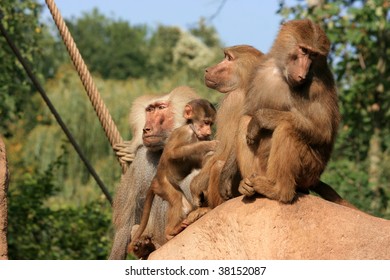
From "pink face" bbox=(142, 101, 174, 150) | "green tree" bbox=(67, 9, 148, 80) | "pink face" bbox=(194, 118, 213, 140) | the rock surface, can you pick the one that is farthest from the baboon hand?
"green tree" bbox=(67, 9, 148, 80)

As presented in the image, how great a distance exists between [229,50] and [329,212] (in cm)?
145

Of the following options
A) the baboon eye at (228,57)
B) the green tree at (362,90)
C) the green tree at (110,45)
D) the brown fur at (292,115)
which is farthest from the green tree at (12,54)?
the green tree at (110,45)

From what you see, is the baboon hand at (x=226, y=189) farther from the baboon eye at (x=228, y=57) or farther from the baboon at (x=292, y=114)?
the baboon eye at (x=228, y=57)

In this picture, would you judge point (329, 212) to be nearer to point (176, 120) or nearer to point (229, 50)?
point (229, 50)

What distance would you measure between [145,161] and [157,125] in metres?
0.37

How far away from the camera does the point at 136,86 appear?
2184cm

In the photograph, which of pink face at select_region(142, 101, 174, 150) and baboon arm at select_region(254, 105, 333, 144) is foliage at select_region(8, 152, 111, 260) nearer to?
pink face at select_region(142, 101, 174, 150)

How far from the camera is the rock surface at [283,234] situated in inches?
202

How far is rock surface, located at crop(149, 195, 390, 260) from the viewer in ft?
16.8

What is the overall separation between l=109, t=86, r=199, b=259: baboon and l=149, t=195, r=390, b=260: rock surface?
1.63 m

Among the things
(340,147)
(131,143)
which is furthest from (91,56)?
(131,143)

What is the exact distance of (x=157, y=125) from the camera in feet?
22.8

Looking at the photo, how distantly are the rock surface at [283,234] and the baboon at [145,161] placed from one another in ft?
5.34

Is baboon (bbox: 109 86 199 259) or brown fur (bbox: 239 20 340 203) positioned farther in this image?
baboon (bbox: 109 86 199 259)
